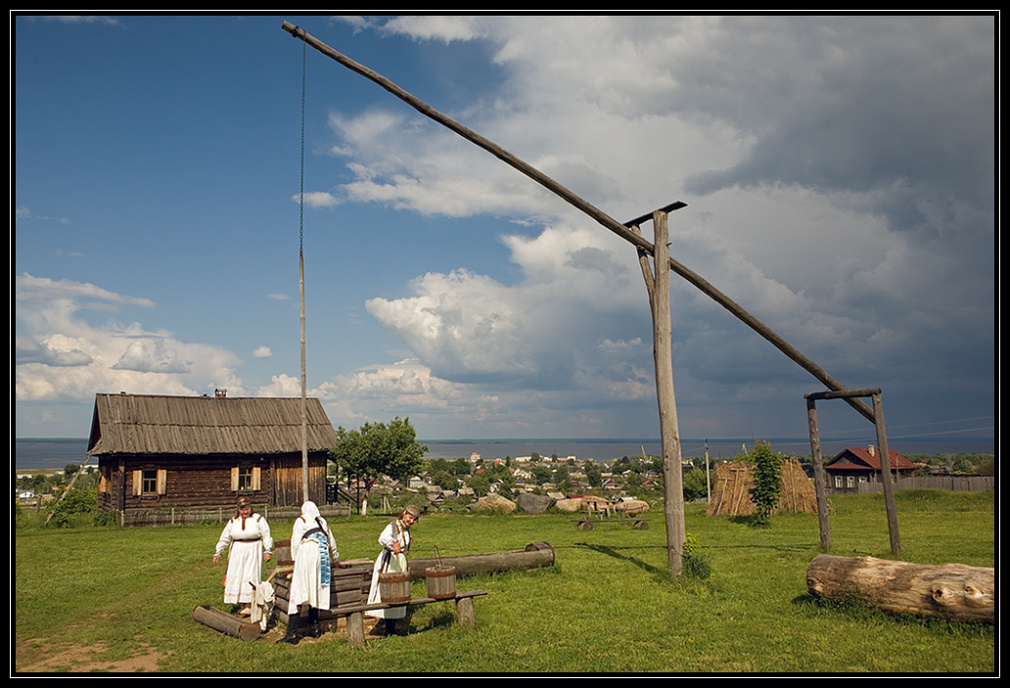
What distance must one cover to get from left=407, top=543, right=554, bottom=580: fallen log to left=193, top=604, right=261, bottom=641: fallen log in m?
3.76

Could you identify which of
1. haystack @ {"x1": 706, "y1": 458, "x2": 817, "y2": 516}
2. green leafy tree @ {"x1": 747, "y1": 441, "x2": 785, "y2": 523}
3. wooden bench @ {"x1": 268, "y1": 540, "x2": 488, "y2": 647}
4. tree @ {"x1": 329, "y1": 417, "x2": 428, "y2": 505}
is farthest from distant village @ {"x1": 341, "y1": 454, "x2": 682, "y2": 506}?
wooden bench @ {"x1": 268, "y1": 540, "x2": 488, "y2": 647}

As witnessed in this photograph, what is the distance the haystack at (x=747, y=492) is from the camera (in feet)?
88.3

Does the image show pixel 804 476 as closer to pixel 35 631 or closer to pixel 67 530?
pixel 35 631

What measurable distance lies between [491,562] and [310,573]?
531 cm

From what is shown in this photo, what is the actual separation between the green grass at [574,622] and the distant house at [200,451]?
966 cm

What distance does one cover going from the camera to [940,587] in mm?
8625

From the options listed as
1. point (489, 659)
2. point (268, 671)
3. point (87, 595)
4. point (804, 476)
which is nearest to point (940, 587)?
point (489, 659)

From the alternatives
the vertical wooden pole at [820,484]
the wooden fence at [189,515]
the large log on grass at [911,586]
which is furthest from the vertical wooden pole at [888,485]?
the wooden fence at [189,515]

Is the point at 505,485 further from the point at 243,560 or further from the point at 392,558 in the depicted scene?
the point at 392,558

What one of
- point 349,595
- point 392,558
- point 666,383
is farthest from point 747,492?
point 349,595

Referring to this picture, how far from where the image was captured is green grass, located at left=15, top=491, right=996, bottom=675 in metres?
7.86

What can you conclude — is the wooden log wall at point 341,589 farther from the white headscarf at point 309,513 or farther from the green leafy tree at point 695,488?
the green leafy tree at point 695,488
